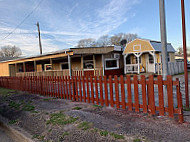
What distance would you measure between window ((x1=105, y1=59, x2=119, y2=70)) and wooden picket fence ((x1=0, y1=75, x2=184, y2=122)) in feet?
25.1

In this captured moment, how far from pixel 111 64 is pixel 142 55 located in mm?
3507

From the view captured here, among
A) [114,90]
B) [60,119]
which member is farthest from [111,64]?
[60,119]

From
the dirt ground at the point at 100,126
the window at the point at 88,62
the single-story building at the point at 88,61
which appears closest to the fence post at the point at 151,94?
the dirt ground at the point at 100,126

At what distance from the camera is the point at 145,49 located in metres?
14.7

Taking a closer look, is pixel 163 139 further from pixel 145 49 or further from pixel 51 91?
pixel 145 49

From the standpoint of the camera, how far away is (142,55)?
1612 cm

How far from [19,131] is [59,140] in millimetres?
1333

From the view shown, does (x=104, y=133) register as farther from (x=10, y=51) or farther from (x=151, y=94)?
(x=10, y=51)

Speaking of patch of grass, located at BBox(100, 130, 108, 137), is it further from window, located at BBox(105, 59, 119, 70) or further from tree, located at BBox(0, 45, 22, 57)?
tree, located at BBox(0, 45, 22, 57)

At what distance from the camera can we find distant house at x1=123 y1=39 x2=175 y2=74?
14.5 metres

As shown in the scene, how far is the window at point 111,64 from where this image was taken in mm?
15694

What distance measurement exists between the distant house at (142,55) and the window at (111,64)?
99 centimetres

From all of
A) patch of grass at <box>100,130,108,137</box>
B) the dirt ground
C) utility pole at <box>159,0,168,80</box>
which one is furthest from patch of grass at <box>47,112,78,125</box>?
utility pole at <box>159,0,168,80</box>

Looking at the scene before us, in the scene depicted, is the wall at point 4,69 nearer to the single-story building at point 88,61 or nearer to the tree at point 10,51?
the single-story building at point 88,61
